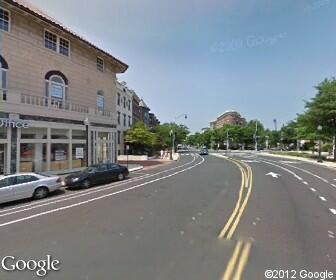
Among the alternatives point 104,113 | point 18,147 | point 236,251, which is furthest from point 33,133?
point 236,251

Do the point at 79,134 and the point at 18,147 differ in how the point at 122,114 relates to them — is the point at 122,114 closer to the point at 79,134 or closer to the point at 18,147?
the point at 79,134

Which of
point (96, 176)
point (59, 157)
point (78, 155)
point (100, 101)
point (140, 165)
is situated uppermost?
point (100, 101)

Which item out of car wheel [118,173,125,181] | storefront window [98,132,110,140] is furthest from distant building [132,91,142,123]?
car wheel [118,173,125,181]

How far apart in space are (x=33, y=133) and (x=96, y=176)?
632 centimetres

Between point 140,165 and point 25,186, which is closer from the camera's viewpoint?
point 25,186

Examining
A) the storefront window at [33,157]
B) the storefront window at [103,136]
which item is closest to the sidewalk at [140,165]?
the storefront window at [103,136]

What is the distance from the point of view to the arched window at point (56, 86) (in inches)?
1059

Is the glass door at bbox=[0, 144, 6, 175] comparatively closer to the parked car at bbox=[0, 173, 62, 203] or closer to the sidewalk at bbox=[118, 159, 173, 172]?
the parked car at bbox=[0, 173, 62, 203]

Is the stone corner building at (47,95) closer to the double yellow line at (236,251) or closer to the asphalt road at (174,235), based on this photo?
the asphalt road at (174,235)

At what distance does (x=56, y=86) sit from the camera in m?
27.8

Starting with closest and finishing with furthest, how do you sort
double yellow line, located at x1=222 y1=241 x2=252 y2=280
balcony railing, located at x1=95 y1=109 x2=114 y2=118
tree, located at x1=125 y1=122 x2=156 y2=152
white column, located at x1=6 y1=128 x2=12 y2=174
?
double yellow line, located at x1=222 y1=241 x2=252 y2=280 < white column, located at x1=6 y1=128 x2=12 y2=174 < balcony railing, located at x1=95 y1=109 x2=114 y2=118 < tree, located at x1=125 y1=122 x2=156 y2=152

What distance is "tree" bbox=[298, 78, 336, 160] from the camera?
4622cm

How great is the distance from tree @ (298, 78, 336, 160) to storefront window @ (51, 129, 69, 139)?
33083 mm

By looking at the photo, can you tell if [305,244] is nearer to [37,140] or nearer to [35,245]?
[35,245]
